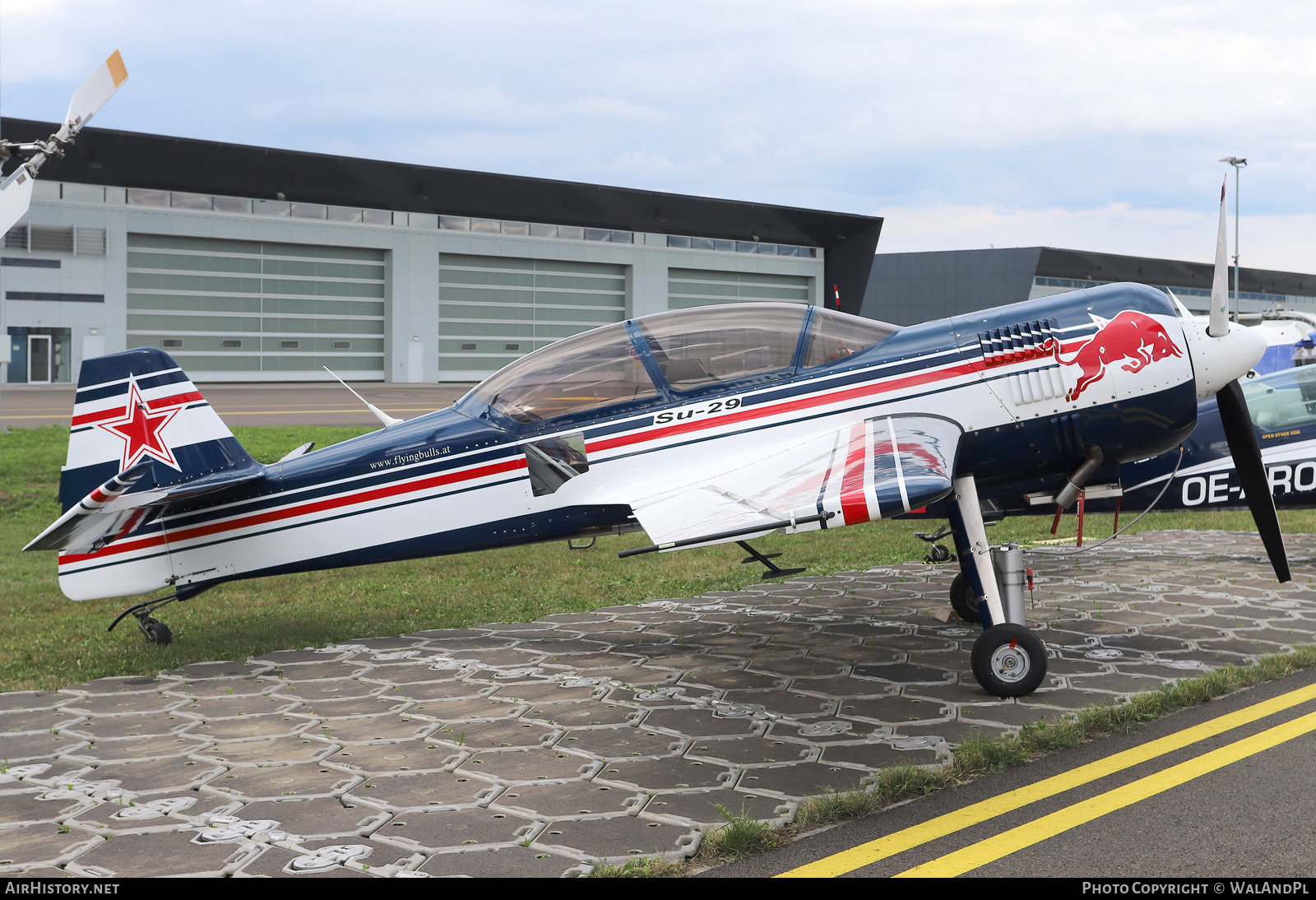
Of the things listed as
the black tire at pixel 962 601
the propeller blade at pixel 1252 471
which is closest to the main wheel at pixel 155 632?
the black tire at pixel 962 601

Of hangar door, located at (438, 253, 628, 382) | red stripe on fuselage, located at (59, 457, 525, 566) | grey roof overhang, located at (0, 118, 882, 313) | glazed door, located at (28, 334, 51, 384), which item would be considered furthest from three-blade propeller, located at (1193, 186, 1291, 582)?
glazed door, located at (28, 334, 51, 384)

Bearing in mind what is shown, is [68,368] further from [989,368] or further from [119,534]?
[989,368]

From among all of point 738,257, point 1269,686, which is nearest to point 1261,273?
point 738,257

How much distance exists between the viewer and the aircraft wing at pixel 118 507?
6109 millimetres

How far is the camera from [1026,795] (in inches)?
167

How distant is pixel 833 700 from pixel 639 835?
213cm

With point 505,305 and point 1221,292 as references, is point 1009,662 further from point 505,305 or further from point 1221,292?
point 505,305

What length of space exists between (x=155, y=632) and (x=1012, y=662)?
5.64 m

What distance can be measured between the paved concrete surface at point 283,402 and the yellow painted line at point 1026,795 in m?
12.9

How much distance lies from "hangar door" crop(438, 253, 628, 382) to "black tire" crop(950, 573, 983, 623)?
116 feet

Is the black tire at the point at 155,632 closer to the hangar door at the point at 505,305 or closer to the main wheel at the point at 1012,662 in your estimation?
the main wheel at the point at 1012,662

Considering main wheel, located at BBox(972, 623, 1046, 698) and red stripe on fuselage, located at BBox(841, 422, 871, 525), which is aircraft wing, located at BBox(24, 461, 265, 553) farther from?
main wheel, located at BBox(972, 623, 1046, 698)

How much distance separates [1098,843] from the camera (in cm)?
374

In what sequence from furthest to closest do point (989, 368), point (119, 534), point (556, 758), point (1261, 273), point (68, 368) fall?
point (1261, 273)
point (68, 368)
point (119, 534)
point (989, 368)
point (556, 758)
